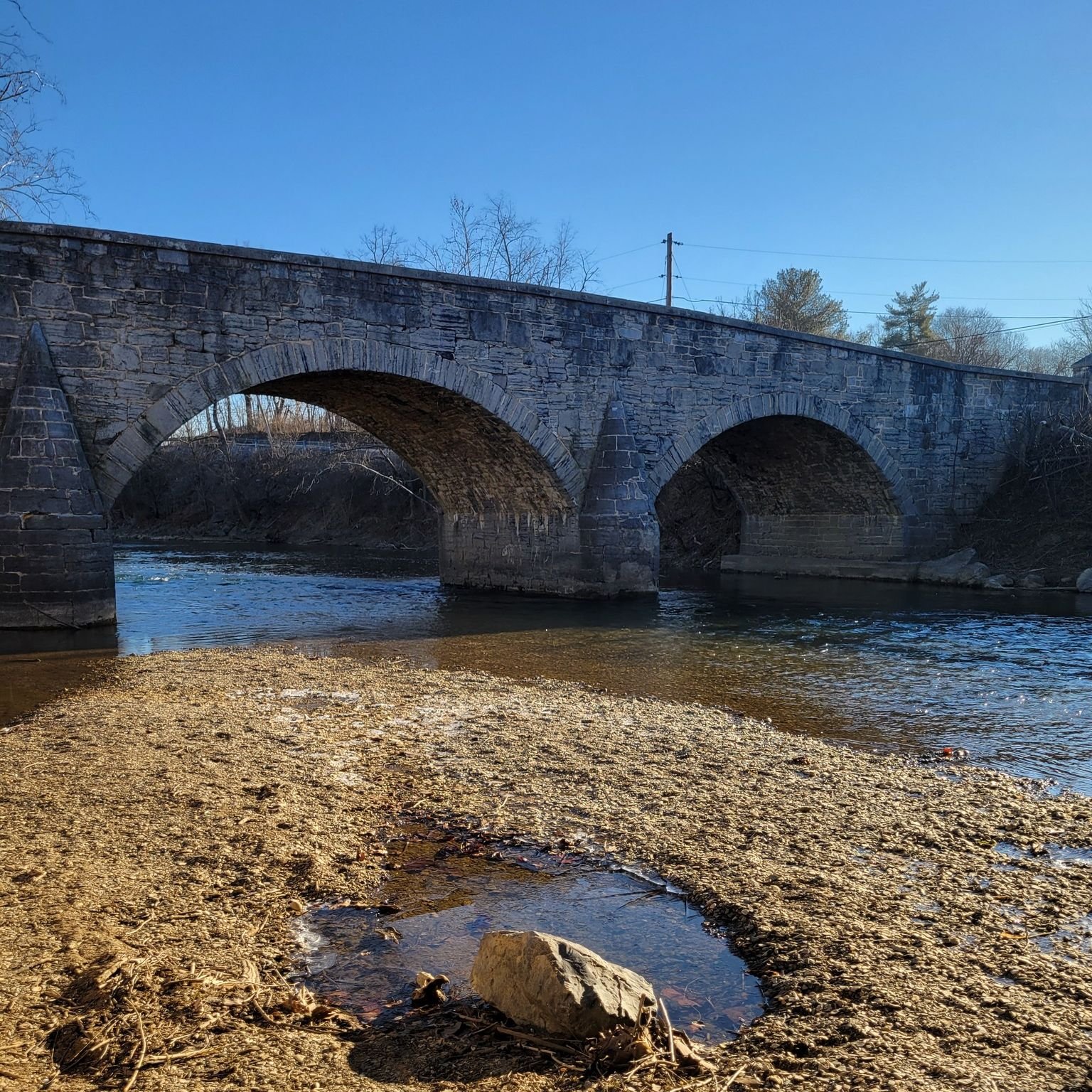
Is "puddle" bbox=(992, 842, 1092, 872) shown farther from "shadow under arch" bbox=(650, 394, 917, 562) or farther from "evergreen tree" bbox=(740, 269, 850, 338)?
"evergreen tree" bbox=(740, 269, 850, 338)

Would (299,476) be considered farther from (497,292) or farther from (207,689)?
(207,689)

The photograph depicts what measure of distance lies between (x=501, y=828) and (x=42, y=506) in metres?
8.49

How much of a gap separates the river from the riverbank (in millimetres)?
1177

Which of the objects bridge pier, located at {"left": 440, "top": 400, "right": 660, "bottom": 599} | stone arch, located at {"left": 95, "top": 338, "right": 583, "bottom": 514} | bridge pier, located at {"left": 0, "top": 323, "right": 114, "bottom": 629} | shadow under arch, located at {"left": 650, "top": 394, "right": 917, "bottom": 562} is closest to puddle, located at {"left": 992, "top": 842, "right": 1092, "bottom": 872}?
→ stone arch, located at {"left": 95, "top": 338, "right": 583, "bottom": 514}

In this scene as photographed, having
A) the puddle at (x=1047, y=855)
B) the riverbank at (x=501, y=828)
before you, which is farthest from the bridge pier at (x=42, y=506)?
the puddle at (x=1047, y=855)

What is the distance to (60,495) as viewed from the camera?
10602 mm

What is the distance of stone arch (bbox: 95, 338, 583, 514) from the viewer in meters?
11.5

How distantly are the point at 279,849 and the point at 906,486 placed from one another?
18.6 m

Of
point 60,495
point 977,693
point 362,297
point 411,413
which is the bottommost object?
point 977,693

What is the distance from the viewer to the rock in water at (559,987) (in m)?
2.34

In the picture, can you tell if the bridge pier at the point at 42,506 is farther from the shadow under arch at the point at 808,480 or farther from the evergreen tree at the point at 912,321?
the evergreen tree at the point at 912,321

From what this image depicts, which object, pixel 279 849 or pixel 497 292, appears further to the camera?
pixel 497 292

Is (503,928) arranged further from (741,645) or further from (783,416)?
(783,416)

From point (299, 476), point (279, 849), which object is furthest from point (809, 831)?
point (299, 476)
